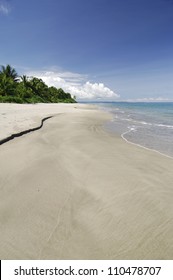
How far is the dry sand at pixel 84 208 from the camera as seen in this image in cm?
240

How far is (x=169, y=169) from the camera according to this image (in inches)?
210

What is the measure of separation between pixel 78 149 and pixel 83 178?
8.56ft

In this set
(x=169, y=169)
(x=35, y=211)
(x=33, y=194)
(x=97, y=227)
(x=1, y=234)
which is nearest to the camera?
(x=1, y=234)

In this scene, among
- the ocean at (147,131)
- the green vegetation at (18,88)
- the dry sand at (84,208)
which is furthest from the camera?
the green vegetation at (18,88)

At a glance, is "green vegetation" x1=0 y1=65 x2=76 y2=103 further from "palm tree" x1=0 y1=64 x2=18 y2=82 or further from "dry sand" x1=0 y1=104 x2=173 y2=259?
"dry sand" x1=0 y1=104 x2=173 y2=259

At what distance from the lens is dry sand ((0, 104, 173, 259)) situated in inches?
94.6

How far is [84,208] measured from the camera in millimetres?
3273

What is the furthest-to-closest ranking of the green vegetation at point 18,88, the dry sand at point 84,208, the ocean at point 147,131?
1. the green vegetation at point 18,88
2. the ocean at point 147,131
3. the dry sand at point 84,208

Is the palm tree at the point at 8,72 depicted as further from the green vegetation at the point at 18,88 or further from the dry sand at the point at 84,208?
the dry sand at the point at 84,208

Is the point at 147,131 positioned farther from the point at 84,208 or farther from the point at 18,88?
the point at 18,88

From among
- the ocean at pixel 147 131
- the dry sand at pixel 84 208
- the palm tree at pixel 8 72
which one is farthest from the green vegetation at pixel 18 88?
the dry sand at pixel 84 208
